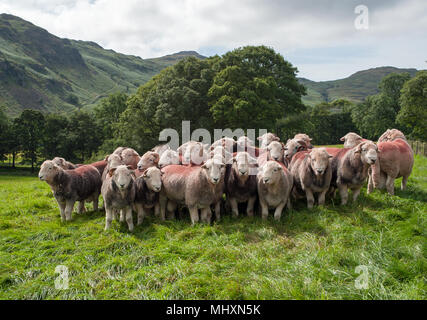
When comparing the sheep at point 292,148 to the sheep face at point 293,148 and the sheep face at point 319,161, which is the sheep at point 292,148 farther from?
the sheep face at point 319,161

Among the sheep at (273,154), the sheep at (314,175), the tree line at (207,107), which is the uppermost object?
the tree line at (207,107)

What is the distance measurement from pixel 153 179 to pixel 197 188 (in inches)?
52.2

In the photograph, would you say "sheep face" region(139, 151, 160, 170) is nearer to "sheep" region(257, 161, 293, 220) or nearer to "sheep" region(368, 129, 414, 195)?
"sheep" region(257, 161, 293, 220)

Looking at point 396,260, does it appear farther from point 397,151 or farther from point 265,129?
point 265,129

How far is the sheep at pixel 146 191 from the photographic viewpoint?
792 centimetres

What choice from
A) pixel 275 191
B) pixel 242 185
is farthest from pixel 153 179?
pixel 275 191

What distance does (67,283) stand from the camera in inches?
189

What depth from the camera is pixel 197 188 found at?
7.76 metres

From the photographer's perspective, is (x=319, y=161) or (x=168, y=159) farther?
(x=168, y=159)

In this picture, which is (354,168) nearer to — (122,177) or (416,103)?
(122,177)

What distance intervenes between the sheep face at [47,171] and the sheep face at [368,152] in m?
9.71

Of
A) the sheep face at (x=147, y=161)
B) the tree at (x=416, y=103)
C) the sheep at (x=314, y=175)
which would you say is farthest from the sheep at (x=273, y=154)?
the tree at (x=416, y=103)

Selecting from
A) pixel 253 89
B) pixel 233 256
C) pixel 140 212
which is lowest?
pixel 233 256
